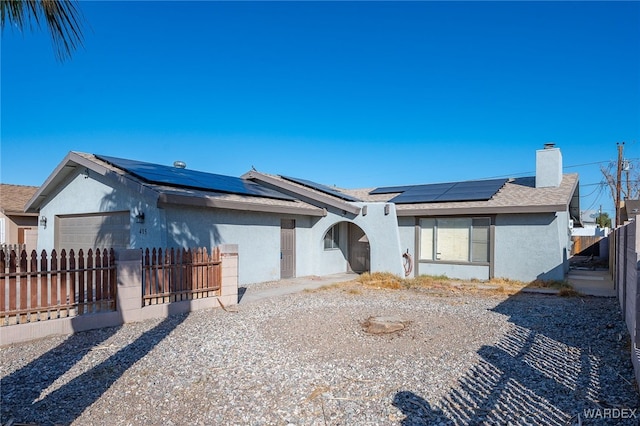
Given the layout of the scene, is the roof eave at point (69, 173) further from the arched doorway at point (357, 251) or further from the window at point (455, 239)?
the window at point (455, 239)

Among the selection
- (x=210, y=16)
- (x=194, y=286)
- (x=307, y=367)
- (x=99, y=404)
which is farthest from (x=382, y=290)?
(x=210, y=16)

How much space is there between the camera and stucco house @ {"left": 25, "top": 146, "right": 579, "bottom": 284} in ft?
38.0

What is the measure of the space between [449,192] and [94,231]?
12.5m

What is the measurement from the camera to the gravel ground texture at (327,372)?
13.5 feet

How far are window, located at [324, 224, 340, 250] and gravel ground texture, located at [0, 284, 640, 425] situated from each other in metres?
8.14

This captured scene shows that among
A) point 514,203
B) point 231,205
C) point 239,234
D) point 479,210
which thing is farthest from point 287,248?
point 514,203

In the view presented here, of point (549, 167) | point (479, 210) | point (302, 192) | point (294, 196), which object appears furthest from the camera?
point (294, 196)

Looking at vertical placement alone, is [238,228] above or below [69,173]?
below

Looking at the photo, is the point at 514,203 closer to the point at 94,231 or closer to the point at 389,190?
the point at 389,190

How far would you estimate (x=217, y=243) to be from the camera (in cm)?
1223

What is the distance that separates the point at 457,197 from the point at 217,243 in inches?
343

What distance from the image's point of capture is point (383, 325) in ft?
24.7

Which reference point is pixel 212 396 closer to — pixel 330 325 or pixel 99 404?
pixel 99 404

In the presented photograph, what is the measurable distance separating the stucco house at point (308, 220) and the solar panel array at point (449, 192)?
0.15 feet
